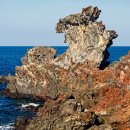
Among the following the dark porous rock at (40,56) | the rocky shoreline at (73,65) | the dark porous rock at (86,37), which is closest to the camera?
the rocky shoreline at (73,65)

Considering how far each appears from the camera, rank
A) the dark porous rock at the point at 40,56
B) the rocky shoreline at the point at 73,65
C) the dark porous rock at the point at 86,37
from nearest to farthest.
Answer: the rocky shoreline at the point at 73,65, the dark porous rock at the point at 86,37, the dark porous rock at the point at 40,56

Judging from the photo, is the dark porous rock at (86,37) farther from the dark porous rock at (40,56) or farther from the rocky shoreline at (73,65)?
the dark porous rock at (40,56)

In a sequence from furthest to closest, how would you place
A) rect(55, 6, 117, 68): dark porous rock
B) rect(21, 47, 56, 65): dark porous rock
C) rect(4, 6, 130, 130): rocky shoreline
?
rect(21, 47, 56, 65): dark porous rock → rect(55, 6, 117, 68): dark porous rock → rect(4, 6, 130, 130): rocky shoreline

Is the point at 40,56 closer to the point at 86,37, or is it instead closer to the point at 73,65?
the point at 73,65

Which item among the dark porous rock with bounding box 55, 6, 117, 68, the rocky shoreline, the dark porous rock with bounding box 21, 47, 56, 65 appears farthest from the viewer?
the dark porous rock with bounding box 21, 47, 56, 65

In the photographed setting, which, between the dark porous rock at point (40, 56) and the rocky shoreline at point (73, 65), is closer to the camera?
the rocky shoreline at point (73, 65)

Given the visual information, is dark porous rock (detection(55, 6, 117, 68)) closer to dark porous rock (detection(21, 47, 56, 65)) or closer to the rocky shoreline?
the rocky shoreline

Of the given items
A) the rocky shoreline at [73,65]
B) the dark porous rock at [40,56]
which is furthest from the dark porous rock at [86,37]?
the dark porous rock at [40,56]

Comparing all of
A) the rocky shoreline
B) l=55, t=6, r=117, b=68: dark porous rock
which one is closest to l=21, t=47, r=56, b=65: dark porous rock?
the rocky shoreline

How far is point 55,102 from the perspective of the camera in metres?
60.8

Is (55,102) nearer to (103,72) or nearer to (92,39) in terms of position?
(103,72)

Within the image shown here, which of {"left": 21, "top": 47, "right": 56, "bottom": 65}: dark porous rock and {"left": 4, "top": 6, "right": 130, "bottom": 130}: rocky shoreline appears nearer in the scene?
{"left": 4, "top": 6, "right": 130, "bottom": 130}: rocky shoreline

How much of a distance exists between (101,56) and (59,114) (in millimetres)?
45927

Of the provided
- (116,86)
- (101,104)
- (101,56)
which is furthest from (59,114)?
(101,56)
